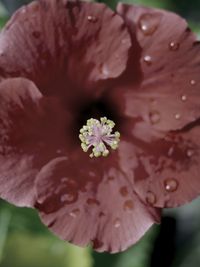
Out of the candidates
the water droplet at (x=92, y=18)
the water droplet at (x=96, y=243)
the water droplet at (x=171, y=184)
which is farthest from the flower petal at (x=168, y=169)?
the water droplet at (x=92, y=18)

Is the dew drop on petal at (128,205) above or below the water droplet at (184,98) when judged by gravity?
below

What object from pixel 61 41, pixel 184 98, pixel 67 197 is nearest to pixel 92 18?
pixel 61 41

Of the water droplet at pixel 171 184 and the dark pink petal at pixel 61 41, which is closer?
the dark pink petal at pixel 61 41

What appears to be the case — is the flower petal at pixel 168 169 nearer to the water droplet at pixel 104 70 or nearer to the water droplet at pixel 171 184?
→ the water droplet at pixel 171 184

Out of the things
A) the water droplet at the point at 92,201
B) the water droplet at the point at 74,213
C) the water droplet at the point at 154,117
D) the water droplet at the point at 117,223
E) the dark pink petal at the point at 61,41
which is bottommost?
the water droplet at the point at 117,223

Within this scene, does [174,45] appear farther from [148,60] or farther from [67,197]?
[67,197]

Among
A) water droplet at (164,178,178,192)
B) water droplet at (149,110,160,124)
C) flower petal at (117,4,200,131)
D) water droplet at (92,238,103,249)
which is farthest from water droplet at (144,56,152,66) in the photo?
water droplet at (92,238,103,249)
